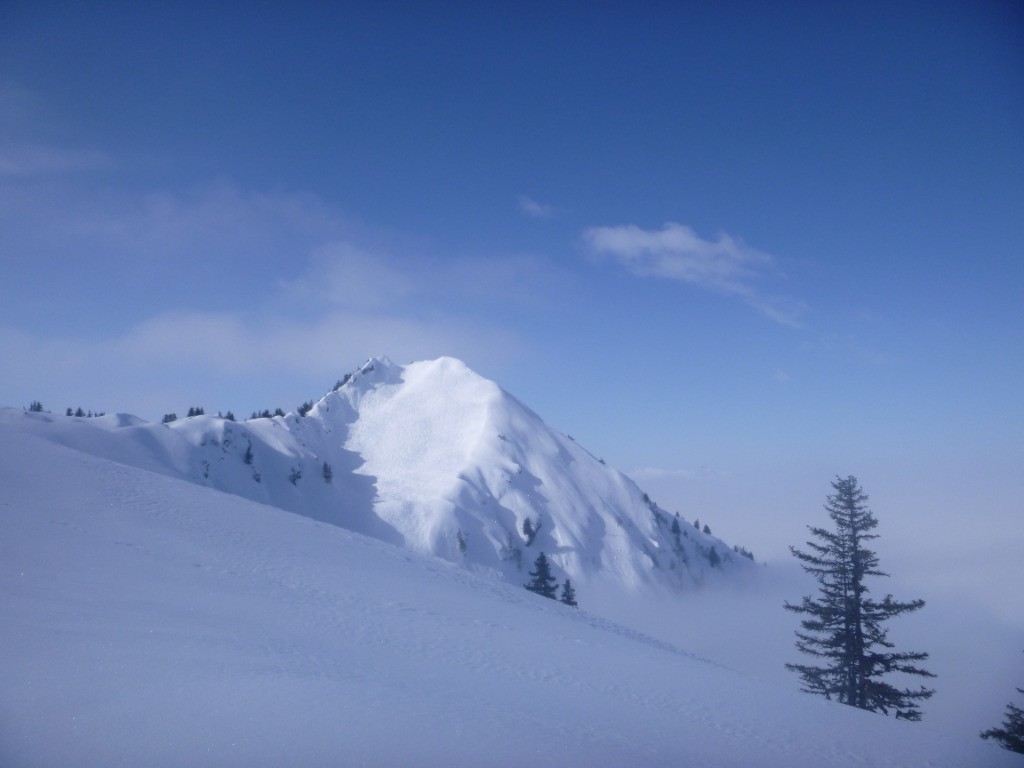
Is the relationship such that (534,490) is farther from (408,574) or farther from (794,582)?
(408,574)

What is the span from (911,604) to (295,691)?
21988 millimetres

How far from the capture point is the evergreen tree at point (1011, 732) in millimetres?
16680

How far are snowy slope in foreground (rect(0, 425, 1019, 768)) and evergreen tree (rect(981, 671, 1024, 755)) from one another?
6.52m

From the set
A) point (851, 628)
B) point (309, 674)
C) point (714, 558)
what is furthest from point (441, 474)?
point (309, 674)

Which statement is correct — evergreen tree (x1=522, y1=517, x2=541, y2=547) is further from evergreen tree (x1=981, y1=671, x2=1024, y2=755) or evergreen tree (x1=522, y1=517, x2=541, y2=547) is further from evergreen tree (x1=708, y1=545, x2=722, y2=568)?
evergreen tree (x1=981, y1=671, x2=1024, y2=755)

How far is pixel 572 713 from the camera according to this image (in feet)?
33.3

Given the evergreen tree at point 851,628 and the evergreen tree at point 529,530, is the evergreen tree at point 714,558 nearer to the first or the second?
the evergreen tree at point 529,530

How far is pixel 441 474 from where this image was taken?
396 feet

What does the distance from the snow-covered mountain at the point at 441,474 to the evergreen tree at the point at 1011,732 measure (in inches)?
3023

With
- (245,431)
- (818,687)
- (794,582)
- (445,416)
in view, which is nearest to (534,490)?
(445,416)

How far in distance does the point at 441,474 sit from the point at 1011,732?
10831 centimetres

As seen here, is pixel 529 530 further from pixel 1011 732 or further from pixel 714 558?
pixel 1011 732

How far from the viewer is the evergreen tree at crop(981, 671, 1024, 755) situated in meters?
16.7

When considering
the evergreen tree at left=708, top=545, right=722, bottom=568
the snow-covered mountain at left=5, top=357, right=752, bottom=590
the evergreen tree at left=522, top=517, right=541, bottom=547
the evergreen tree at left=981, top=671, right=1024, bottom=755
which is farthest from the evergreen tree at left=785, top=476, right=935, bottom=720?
the evergreen tree at left=708, top=545, right=722, bottom=568
